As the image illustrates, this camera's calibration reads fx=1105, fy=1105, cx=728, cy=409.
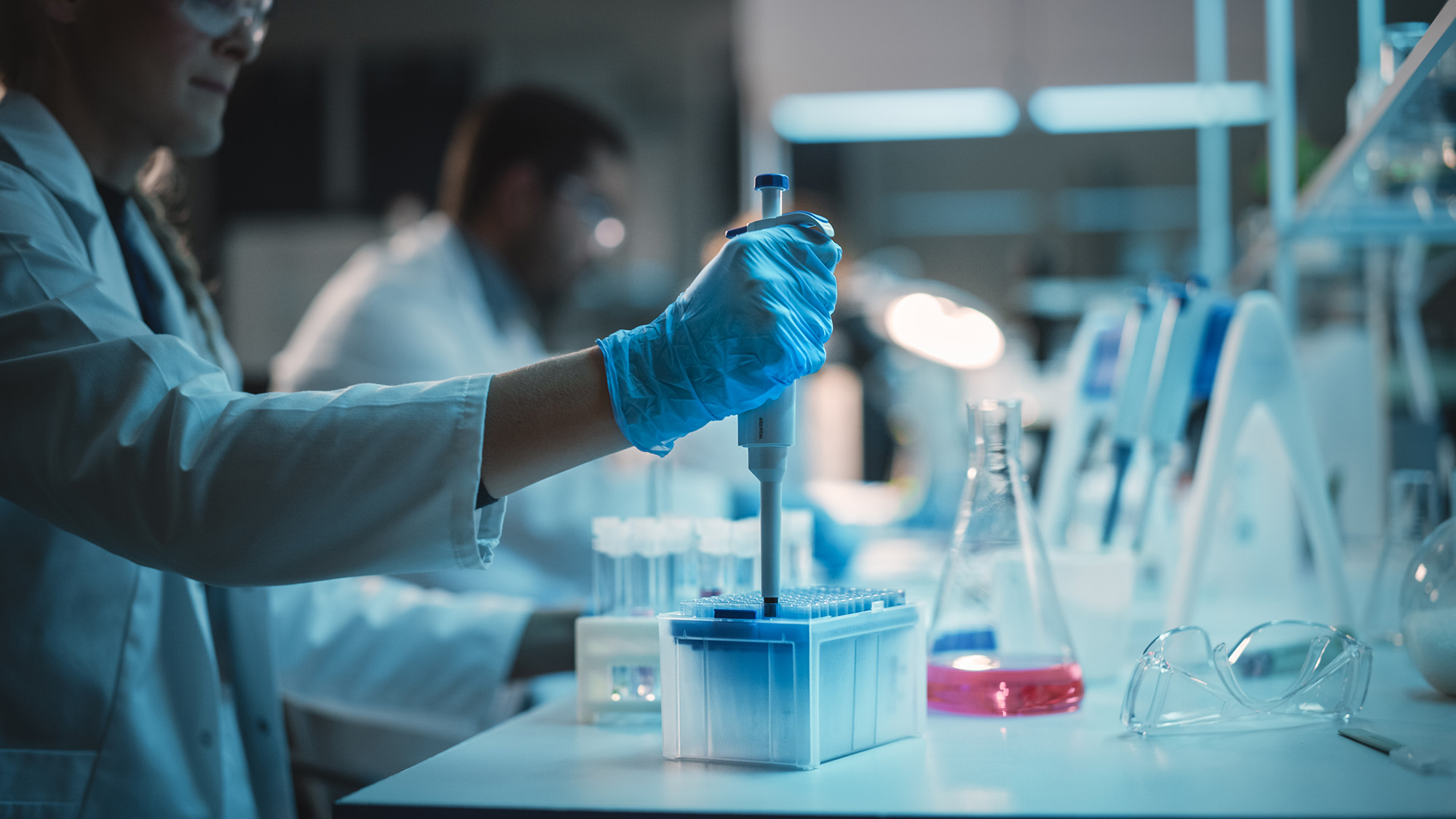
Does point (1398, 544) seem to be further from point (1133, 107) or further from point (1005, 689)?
point (1133, 107)

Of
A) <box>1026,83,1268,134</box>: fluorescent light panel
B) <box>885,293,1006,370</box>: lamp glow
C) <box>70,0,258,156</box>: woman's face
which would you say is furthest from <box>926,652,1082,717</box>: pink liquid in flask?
<box>1026,83,1268,134</box>: fluorescent light panel

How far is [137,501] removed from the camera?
78 cm

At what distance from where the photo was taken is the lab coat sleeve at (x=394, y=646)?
4.34 feet

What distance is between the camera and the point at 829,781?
2.32 feet

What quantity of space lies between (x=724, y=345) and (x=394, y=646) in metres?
0.80

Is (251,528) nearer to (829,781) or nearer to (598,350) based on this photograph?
(598,350)

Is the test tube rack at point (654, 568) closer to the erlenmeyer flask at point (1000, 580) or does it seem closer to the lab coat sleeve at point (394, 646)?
the erlenmeyer flask at point (1000, 580)

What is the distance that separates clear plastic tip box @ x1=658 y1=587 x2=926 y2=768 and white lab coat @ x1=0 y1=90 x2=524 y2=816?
183mm

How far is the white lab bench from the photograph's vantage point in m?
0.63

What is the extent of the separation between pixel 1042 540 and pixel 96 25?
1.04m

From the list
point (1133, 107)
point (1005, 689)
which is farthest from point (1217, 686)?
point (1133, 107)

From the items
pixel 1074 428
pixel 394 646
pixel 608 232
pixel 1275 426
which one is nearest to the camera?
pixel 1275 426

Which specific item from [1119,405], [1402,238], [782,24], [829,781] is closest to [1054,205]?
[782,24]

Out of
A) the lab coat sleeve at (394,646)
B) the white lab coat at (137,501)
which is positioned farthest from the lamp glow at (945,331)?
the white lab coat at (137,501)
